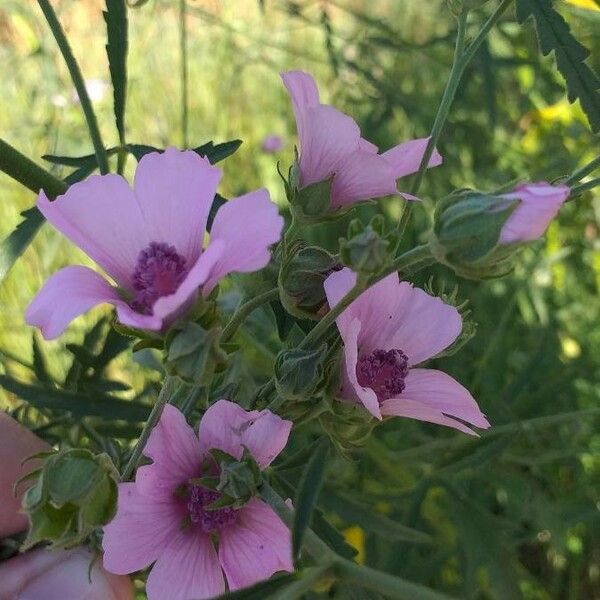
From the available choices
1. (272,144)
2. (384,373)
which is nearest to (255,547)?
(384,373)

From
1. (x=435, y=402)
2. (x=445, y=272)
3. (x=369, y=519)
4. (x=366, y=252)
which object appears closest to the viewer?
(x=366, y=252)

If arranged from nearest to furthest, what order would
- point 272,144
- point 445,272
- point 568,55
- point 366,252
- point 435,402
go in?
point 366,252 → point 435,402 → point 568,55 → point 445,272 → point 272,144

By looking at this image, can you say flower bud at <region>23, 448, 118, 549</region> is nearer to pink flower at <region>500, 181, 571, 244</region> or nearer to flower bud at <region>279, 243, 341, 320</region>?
flower bud at <region>279, 243, 341, 320</region>

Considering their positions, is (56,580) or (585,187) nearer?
(585,187)

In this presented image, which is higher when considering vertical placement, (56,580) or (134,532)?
(134,532)

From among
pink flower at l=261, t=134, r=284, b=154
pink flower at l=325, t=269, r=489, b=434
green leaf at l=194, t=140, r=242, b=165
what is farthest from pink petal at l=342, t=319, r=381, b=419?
pink flower at l=261, t=134, r=284, b=154

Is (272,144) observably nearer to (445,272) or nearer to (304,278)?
(445,272)

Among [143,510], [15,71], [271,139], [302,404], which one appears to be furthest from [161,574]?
[15,71]
